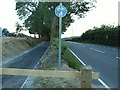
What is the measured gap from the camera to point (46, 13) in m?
33.0

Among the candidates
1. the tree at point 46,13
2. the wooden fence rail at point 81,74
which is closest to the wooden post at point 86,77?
the wooden fence rail at point 81,74

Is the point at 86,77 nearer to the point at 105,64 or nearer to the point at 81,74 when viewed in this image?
the point at 81,74

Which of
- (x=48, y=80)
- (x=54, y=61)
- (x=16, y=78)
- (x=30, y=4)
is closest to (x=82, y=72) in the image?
(x=48, y=80)

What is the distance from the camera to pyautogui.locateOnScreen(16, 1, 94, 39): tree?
3200 cm

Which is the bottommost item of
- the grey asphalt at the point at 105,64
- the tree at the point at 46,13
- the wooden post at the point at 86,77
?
the grey asphalt at the point at 105,64

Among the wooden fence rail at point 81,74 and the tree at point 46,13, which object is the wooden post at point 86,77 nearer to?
the wooden fence rail at point 81,74

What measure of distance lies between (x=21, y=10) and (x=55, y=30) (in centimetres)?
2025

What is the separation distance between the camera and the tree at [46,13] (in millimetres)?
32003

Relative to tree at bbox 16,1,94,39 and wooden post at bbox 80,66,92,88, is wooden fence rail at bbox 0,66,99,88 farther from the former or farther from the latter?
tree at bbox 16,1,94,39

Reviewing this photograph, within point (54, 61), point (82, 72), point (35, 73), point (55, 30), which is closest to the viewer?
point (82, 72)

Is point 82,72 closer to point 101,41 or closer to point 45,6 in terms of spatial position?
point 45,6

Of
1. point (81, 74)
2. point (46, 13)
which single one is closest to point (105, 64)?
point (81, 74)

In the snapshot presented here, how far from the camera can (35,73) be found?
4738 millimetres

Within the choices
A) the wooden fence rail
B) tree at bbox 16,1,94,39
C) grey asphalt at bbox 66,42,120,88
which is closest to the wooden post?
the wooden fence rail
